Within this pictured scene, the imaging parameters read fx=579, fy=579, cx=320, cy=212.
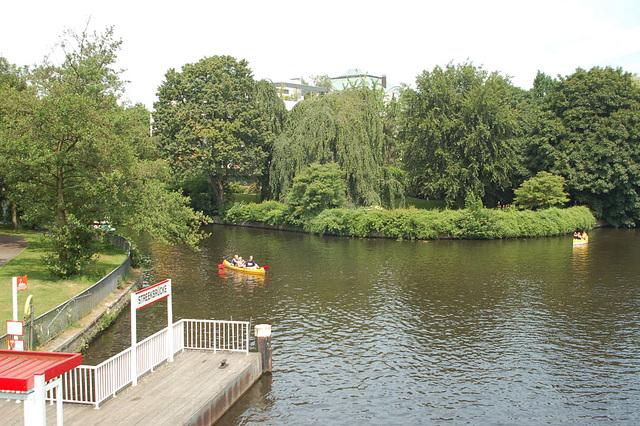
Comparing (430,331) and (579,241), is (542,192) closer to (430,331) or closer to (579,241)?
(579,241)

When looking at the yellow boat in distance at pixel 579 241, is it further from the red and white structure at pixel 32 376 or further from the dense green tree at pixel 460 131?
the red and white structure at pixel 32 376

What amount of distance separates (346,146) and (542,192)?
62.9ft

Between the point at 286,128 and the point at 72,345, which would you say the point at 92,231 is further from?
the point at 286,128

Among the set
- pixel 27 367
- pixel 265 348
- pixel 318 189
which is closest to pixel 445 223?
pixel 318 189

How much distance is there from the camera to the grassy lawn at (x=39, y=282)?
21000mm

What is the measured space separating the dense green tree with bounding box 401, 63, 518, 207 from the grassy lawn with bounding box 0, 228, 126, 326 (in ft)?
111

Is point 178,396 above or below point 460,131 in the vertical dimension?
below

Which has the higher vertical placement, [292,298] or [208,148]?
[208,148]

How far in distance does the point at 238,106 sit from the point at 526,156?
3026 cm

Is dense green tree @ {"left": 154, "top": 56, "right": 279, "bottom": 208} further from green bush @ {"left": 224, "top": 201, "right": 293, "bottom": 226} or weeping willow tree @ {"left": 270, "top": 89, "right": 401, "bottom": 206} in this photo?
weeping willow tree @ {"left": 270, "top": 89, "right": 401, "bottom": 206}

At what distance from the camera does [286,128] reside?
200 feet

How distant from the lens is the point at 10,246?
34688 mm

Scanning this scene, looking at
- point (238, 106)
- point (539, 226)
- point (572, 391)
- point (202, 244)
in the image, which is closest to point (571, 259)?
point (539, 226)

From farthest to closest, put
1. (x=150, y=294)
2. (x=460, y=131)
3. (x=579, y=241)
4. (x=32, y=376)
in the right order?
(x=460, y=131) < (x=579, y=241) < (x=150, y=294) < (x=32, y=376)
